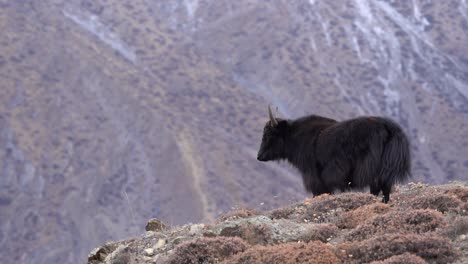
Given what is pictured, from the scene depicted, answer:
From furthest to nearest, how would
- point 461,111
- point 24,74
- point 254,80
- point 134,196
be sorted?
point 254,80 < point 461,111 < point 24,74 < point 134,196

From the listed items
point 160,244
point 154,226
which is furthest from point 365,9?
point 160,244

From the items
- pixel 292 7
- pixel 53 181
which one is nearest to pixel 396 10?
pixel 292 7

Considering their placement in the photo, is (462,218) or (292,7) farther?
(292,7)

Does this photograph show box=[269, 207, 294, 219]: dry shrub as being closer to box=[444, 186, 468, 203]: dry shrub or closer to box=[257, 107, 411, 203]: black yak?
box=[257, 107, 411, 203]: black yak

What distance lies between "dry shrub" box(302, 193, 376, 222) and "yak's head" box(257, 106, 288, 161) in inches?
176

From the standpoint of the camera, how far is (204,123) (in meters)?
112

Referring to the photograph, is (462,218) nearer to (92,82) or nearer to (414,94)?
(92,82)

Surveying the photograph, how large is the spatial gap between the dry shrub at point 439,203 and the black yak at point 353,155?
1.86 m

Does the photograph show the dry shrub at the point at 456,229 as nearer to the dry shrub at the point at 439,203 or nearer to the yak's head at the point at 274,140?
the dry shrub at the point at 439,203

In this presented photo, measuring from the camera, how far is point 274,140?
1541 centimetres

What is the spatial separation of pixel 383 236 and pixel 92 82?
105m

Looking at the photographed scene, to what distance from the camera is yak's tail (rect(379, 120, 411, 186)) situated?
11984 mm

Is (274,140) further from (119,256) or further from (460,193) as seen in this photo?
(119,256)

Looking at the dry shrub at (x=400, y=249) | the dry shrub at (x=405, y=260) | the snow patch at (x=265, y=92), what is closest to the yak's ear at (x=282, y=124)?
the dry shrub at (x=400, y=249)
